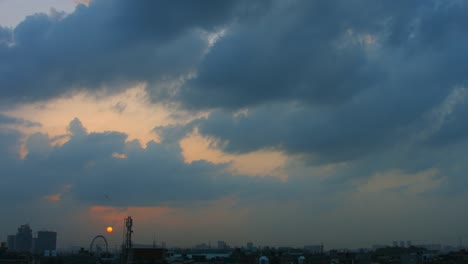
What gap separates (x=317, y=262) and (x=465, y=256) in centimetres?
2409

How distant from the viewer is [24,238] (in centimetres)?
13462

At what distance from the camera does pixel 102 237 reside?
6738cm

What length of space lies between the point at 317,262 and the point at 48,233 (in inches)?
4116

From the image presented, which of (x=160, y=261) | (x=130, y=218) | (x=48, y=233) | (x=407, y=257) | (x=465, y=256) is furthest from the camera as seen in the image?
(x=48, y=233)

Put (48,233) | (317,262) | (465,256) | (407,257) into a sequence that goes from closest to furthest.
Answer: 1. (407,257)
2. (317,262)
3. (465,256)
4. (48,233)

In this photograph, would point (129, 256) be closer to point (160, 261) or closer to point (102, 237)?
point (160, 261)

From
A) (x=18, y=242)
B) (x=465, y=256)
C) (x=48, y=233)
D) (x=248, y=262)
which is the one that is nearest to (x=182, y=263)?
(x=248, y=262)

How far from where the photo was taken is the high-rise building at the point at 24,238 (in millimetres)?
131837

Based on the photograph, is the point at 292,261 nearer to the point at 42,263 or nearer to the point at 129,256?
the point at 129,256

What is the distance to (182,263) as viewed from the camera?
229ft

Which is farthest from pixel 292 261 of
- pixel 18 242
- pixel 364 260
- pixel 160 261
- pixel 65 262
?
pixel 18 242

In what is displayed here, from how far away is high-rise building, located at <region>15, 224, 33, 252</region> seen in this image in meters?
132

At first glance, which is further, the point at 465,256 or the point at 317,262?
the point at 465,256

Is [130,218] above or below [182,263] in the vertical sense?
above
